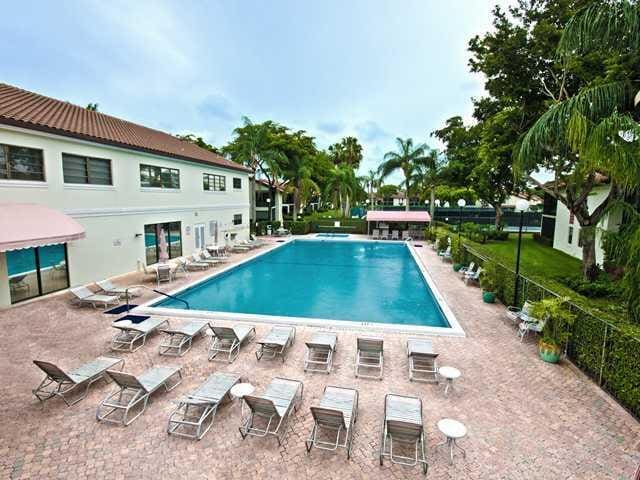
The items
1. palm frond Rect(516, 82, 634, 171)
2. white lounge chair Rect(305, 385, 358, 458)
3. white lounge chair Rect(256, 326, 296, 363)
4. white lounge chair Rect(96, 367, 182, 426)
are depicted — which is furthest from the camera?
palm frond Rect(516, 82, 634, 171)

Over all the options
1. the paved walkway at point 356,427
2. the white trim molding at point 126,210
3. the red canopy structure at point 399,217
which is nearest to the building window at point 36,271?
the white trim molding at point 126,210

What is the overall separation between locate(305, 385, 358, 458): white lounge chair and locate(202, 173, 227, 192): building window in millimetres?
22547

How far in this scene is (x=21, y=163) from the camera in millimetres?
12891

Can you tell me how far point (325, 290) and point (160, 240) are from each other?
35.2 feet

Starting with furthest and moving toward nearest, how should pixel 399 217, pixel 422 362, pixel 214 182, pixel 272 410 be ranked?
pixel 399 217 < pixel 214 182 < pixel 422 362 < pixel 272 410

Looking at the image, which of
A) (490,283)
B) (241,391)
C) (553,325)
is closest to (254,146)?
(490,283)

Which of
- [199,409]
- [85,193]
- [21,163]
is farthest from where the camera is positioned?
[85,193]

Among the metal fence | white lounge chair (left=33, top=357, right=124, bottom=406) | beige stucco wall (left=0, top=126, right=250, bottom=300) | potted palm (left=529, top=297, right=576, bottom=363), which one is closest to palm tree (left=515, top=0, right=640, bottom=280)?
potted palm (left=529, top=297, right=576, bottom=363)

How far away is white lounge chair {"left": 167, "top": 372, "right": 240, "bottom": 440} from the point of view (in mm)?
6066

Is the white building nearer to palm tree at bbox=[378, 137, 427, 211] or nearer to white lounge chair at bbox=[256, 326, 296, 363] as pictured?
white lounge chair at bbox=[256, 326, 296, 363]

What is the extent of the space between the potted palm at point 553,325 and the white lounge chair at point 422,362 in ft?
9.79

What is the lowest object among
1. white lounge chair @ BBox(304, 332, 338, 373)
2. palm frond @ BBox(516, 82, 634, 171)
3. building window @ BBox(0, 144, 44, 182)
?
white lounge chair @ BBox(304, 332, 338, 373)

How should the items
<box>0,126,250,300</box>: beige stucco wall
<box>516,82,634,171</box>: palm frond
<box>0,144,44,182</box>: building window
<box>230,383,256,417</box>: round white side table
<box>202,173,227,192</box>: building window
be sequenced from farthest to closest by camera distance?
<box>202,173,227,192</box>: building window < <box>0,126,250,300</box>: beige stucco wall < <box>0,144,44,182</box>: building window < <box>516,82,634,171</box>: palm frond < <box>230,383,256,417</box>: round white side table

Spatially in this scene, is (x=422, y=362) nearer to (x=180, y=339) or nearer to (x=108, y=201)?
(x=180, y=339)
